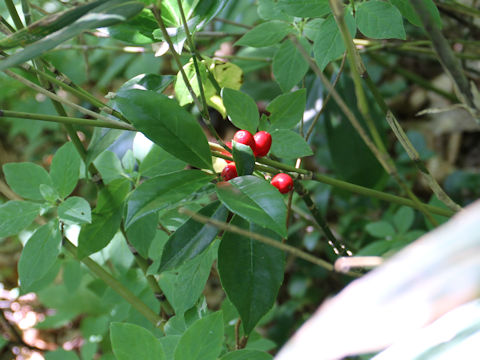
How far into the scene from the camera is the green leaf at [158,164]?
83cm

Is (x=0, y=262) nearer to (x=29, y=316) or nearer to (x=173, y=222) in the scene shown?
(x=29, y=316)

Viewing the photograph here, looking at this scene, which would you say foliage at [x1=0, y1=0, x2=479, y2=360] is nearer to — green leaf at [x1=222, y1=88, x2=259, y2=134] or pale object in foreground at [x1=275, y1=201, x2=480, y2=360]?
green leaf at [x1=222, y1=88, x2=259, y2=134]

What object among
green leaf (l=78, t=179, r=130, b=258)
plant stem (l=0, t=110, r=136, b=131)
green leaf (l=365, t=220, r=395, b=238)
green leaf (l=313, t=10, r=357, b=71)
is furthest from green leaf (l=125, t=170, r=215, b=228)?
green leaf (l=365, t=220, r=395, b=238)

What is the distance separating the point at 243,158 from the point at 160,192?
4.3 inches

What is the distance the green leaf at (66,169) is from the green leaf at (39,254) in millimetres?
72

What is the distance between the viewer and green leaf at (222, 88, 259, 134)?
0.76m

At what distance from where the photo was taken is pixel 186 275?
79cm

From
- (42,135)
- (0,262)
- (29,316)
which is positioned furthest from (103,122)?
(42,135)

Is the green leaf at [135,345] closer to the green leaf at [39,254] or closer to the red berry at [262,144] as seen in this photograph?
the green leaf at [39,254]

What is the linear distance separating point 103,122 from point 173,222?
279 mm

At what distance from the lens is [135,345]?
0.69 metres

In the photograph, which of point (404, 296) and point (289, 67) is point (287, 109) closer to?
point (289, 67)

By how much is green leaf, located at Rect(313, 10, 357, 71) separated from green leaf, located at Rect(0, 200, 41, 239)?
0.51m

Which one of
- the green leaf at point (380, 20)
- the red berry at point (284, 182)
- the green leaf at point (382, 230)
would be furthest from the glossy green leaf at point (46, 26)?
the green leaf at point (382, 230)
